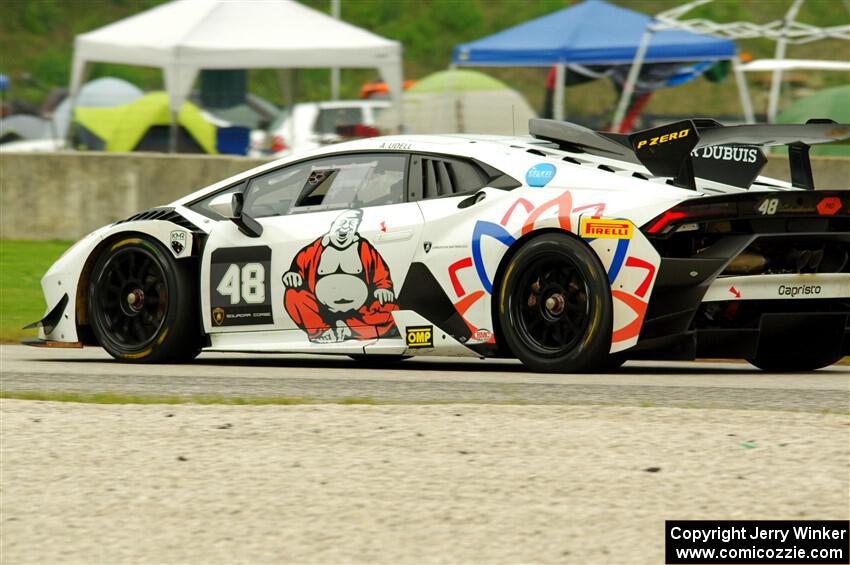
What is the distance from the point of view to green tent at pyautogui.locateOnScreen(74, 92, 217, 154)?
23688 millimetres

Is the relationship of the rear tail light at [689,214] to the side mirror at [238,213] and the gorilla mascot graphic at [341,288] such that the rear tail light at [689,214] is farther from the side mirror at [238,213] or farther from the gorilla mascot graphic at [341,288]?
the side mirror at [238,213]

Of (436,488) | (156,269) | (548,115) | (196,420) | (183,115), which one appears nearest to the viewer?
(436,488)

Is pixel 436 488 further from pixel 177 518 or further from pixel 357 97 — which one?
pixel 357 97

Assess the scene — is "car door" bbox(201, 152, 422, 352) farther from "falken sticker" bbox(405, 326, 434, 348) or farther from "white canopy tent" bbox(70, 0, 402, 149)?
"white canopy tent" bbox(70, 0, 402, 149)

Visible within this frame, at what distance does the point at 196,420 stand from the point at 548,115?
2452 centimetres

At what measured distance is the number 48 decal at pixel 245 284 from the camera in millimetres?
8883

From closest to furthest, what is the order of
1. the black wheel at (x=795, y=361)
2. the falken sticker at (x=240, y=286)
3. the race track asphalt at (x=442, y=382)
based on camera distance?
the race track asphalt at (x=442, y=382) < the black wheel at (x=795, y=361) < the falken sticker at (x=240, y=286)

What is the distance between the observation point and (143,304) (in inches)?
363

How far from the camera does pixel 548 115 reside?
3020 cm

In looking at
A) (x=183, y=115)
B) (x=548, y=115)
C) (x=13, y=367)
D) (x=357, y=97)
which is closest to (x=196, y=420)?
(x=13, y=367)

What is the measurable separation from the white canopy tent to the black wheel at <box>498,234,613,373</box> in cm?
1461

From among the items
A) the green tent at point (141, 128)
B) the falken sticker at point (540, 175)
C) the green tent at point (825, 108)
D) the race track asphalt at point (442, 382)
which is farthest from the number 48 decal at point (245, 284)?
the green tent at point (141, 128)

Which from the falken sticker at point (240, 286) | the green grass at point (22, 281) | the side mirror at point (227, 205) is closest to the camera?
the falken sticker at point (240, 286)

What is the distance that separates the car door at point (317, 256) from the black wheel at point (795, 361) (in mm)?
2174
